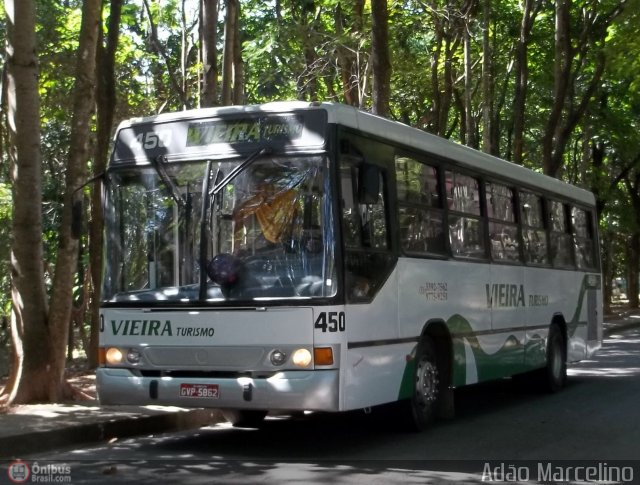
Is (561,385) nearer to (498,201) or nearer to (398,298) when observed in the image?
(498,201)

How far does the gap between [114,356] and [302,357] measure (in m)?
1.95

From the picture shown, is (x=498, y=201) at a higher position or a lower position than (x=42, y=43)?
lower

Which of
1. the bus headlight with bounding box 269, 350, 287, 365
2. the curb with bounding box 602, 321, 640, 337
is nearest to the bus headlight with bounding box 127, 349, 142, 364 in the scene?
the bus headlight with bounding box 269, 350, 287, 365

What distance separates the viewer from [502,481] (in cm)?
842

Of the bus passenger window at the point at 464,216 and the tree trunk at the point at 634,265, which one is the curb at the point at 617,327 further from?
the bus passenger window at the point at 464,216

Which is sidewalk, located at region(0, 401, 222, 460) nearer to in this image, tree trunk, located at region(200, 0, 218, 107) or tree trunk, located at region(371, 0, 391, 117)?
tree trunk, located at region(200, 0, 218, 107)

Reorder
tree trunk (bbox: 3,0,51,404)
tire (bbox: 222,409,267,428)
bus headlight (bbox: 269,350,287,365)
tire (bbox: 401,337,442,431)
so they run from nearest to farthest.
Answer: bus headlight (bbox: 269,350,287,365) < tire (bbox: 401,337,442,431) < tire (bbox: 222,409,267,428) < tree trunk (bbox: 3,0,51,404)

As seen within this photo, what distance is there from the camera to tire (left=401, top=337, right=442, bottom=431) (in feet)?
35.1

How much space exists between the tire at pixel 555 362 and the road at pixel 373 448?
121cm

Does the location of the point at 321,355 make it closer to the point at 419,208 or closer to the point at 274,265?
the point at 274,265

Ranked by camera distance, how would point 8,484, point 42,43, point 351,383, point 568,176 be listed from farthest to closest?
1. point 568,176
2. point 42,43
3. point 351,383
4. point 8,484

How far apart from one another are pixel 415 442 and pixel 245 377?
222 cm

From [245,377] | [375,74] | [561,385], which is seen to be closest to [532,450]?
[245,377]

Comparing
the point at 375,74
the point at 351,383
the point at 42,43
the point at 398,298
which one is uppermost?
the point at 42,43
